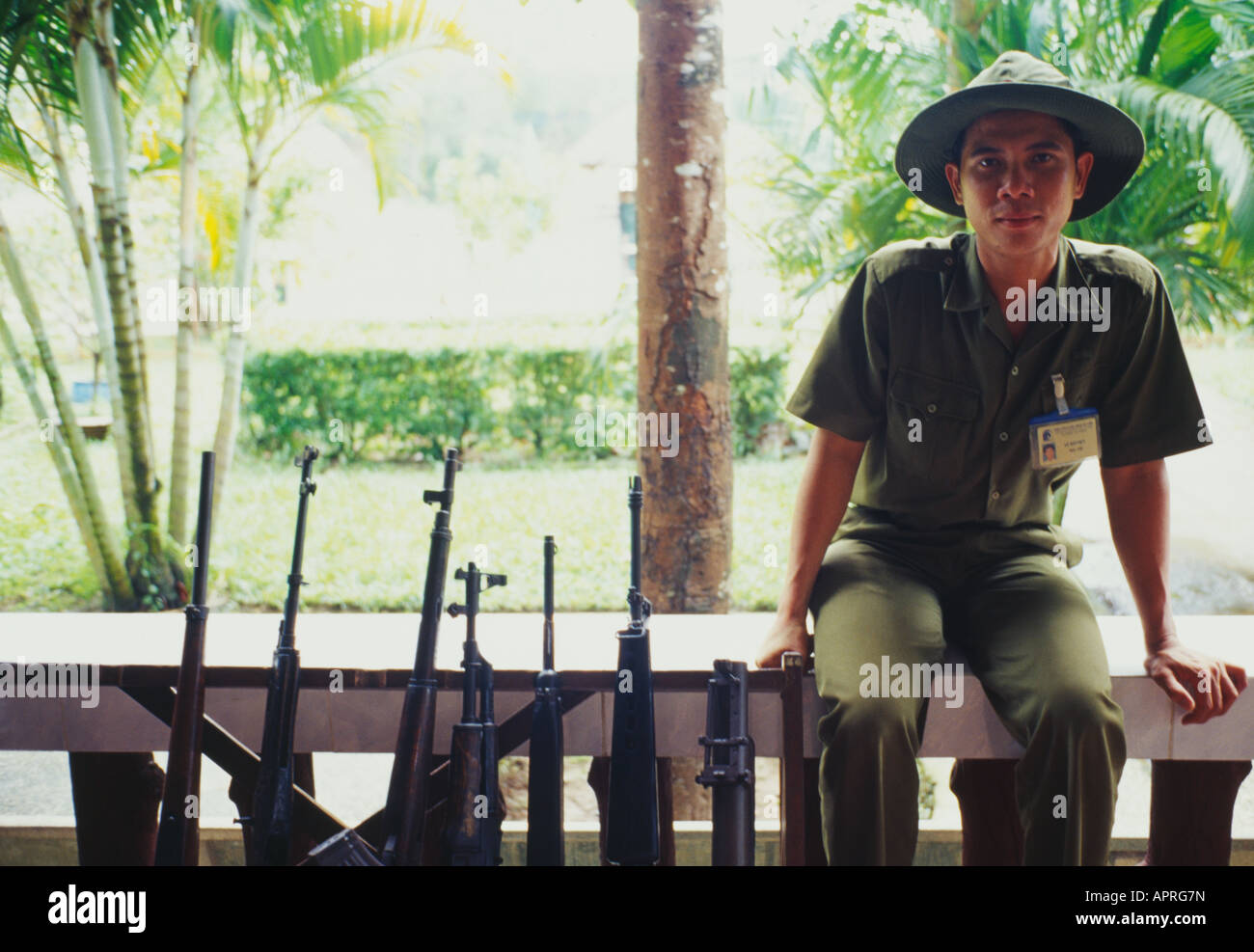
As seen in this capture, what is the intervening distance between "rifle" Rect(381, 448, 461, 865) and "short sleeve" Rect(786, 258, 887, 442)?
2.41 feet

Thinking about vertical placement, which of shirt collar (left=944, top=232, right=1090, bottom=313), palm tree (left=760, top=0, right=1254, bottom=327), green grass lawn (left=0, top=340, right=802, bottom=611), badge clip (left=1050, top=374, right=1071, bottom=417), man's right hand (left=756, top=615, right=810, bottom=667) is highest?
palm tree (left=760, top=0, right=1254, bottom=327)

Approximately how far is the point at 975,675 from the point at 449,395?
6.94 m

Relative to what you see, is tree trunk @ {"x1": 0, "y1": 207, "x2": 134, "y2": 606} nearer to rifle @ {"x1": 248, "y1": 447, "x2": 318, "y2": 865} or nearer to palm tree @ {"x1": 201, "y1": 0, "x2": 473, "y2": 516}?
palm tree @ {"x1": 201, "y1": 0, "x2": 473, "y2": 516}

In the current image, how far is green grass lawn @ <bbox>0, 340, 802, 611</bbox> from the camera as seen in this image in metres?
5.78

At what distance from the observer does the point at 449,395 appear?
848cm

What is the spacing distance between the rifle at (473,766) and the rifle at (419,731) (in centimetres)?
5

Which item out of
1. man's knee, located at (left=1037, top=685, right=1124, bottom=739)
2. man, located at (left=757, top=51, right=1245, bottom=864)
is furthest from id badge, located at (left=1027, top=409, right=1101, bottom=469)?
man's knee, located at (left=1037, top=685, right=1124, bottom=739)

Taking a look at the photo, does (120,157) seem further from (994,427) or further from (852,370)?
(994,427)

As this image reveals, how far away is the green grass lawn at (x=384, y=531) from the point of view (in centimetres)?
578

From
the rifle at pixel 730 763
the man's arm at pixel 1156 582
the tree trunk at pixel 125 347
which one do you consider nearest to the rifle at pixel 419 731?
the rifle at pixel 730 763

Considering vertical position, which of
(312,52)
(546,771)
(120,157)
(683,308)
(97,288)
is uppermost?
(312,52)

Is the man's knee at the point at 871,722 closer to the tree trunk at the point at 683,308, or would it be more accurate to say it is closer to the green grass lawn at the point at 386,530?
the tree trunk at the point at 683,308

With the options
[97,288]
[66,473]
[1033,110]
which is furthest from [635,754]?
[97,288]
